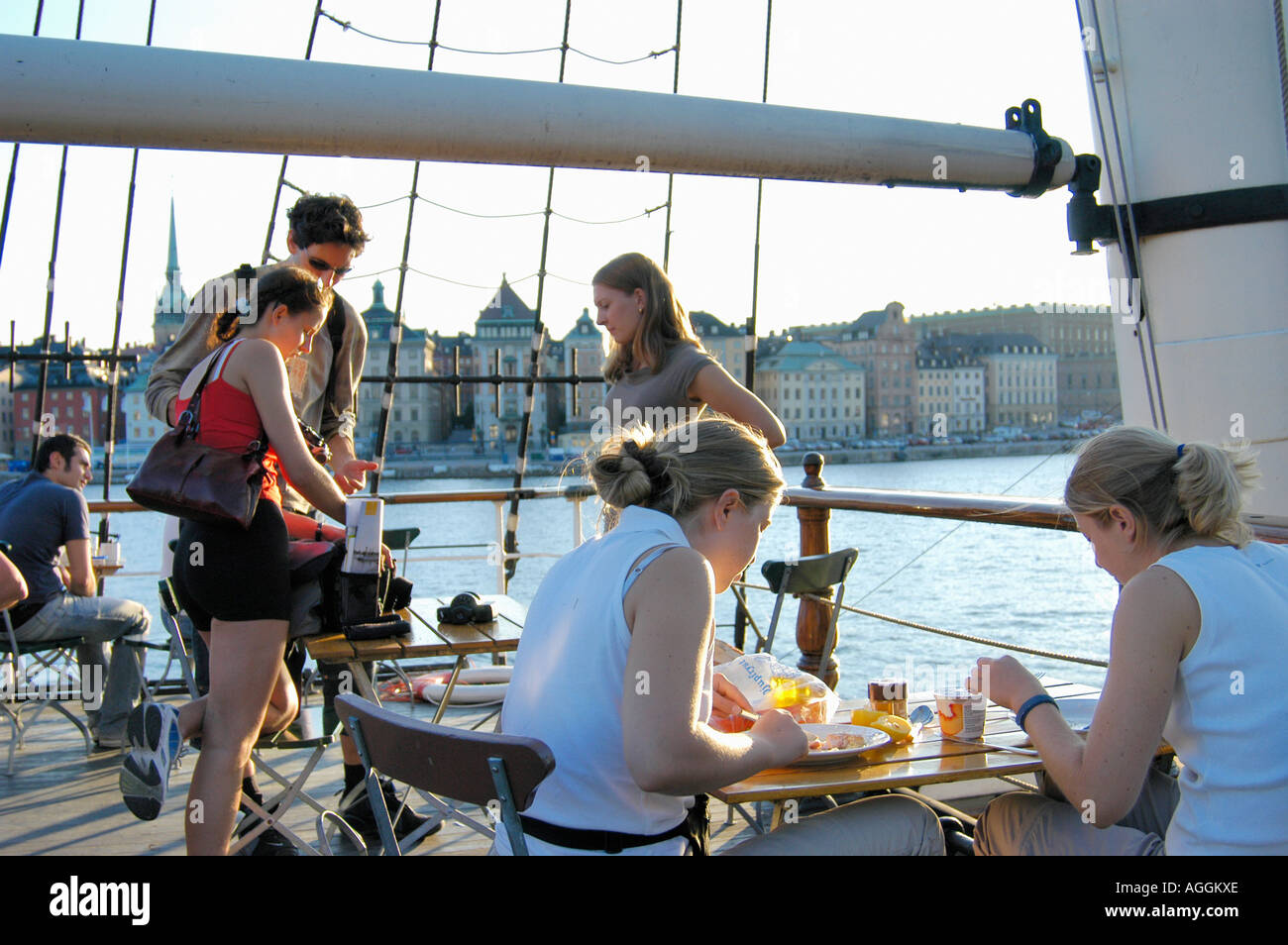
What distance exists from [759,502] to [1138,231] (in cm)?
139

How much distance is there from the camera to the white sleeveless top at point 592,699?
1.45m

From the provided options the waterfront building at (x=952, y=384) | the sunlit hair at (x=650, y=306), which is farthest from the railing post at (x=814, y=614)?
the waterfront building at (x=952, y=384)

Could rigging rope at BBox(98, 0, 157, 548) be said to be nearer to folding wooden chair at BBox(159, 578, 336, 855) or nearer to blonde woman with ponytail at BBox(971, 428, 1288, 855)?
folding wooden chair at BBox(159, 578, 336, 855)

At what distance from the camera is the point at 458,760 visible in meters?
1.38

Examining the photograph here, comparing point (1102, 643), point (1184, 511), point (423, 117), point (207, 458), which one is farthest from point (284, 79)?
point (1102, 643)

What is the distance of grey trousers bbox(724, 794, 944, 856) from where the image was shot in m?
1.60

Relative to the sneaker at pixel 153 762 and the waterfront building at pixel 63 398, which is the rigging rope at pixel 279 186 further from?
the sneaker at pixel 153 762

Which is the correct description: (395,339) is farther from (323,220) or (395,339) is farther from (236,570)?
(236,570)

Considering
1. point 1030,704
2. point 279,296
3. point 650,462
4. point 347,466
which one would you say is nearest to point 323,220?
point 279,296

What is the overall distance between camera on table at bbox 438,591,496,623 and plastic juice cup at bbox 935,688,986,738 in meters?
1.43

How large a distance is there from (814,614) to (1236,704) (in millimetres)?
2705

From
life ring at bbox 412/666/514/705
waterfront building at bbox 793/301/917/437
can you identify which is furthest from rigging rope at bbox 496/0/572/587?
waterfront building at bbox 793/301/917/437

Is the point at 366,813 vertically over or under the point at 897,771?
under
